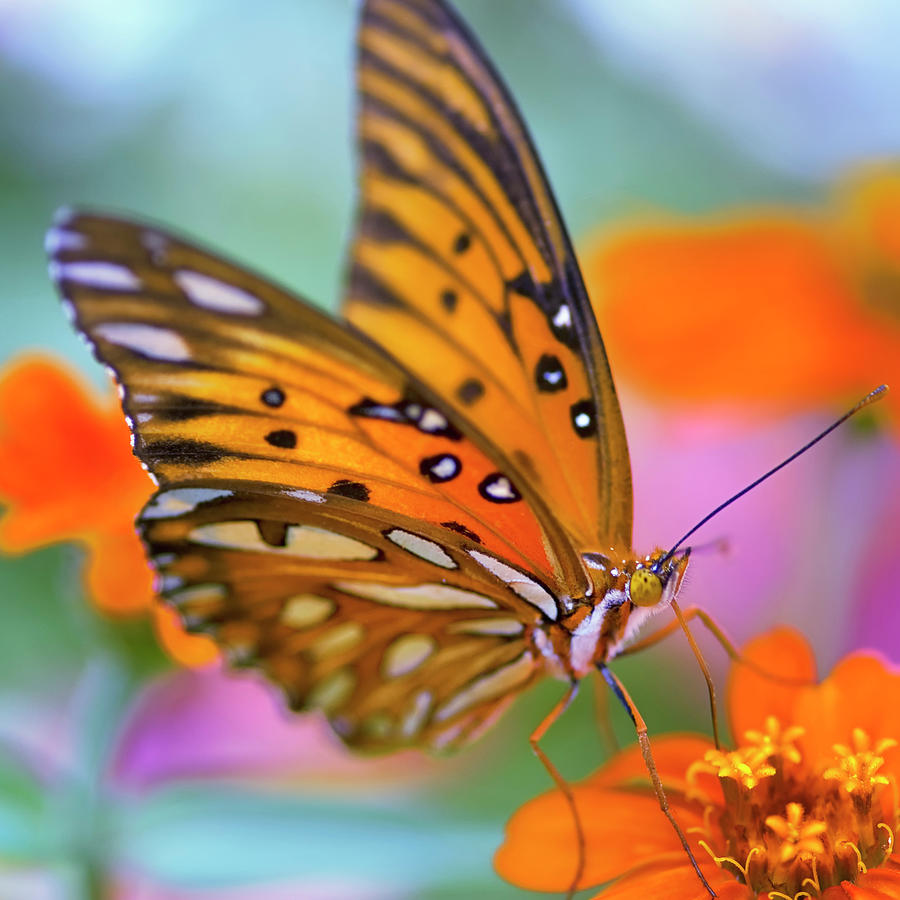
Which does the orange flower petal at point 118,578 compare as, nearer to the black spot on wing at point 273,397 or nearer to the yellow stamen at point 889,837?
the black spot on wing at point 273,397

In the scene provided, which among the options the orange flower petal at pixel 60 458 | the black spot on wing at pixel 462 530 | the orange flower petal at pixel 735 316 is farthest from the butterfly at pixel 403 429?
the orange flower petal at pixel 735 316

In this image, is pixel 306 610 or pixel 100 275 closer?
→ pixel 100 275

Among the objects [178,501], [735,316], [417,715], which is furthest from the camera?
[735,316]

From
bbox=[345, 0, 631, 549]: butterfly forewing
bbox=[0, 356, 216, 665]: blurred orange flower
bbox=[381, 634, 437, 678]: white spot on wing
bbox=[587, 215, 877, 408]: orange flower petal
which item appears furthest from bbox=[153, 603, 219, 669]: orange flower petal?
bbox=[587, 215, 877, 408]: orange flower petal

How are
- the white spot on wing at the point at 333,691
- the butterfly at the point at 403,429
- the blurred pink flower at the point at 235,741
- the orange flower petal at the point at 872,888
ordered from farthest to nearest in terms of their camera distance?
1. the blurred pink flower at the point at 235,741
2. the white spot on wing at the point at 333,691
3. the butterfly at the point at 403,429
4. the orange flower petal at the point at 872,888

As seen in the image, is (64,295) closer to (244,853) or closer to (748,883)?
(244,853)

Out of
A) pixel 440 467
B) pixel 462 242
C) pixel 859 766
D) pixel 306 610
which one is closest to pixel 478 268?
pixel 462 242

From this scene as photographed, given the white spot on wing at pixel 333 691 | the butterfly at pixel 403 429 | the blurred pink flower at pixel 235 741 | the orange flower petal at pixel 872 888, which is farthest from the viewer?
the blurred pink flower at pixel 235 741

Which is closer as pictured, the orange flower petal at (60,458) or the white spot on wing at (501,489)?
the white spot on wing at (501,489)

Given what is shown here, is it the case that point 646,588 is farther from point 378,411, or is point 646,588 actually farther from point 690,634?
point 378,411
